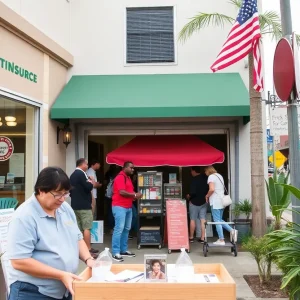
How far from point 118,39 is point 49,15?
6.99 feet

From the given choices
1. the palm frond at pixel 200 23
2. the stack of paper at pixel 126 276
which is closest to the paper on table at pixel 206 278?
the stack of paper at pixel 126 276

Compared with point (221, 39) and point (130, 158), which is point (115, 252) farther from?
point (221, 39)

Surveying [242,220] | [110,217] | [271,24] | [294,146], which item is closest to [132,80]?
[271,24]

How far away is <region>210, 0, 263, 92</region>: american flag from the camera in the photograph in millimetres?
7453

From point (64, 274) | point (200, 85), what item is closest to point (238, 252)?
point (200, 85)

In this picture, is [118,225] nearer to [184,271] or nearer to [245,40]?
[245,40]

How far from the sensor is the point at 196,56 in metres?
10.9

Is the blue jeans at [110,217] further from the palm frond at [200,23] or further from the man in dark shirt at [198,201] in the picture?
the palm frond at [200,23]

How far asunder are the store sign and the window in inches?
128

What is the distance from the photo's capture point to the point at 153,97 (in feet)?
32.4

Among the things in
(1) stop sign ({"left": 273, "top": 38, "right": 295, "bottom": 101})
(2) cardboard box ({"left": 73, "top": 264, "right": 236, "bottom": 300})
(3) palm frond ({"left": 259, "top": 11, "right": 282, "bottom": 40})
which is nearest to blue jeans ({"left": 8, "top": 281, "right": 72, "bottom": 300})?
(2) cardboard box ({"left": 73, "top": 264, "right": 236, "bottom": 300})

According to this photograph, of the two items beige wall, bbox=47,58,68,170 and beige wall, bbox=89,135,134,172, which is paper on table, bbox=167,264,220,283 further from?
beige wall, bbox=89,135,134,172

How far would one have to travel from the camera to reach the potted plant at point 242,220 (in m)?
9.63

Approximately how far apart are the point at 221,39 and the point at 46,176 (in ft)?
30.4
